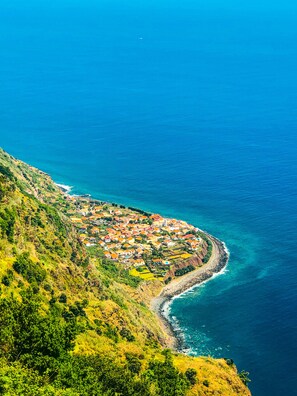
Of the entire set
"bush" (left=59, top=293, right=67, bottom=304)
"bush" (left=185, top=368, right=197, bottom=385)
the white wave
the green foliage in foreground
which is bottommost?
the green foliage in foreground

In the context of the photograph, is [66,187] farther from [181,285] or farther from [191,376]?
[191,376]

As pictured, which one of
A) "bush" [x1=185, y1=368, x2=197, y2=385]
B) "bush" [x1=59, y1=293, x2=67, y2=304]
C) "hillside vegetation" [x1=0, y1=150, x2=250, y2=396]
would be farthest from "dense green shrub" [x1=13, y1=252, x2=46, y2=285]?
"bush" [x1=185, y1=368, x2=197, y2=385]

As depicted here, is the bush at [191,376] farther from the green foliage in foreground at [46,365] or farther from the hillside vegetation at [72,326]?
the green foliage in foreground at [46,365]

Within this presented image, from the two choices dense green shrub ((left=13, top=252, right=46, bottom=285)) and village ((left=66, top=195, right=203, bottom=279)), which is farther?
village ((left=66, top=195, right=203, bottom=279))

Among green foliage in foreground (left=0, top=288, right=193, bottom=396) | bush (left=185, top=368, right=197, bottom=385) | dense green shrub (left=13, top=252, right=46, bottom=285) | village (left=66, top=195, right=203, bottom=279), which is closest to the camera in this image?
green foliage in foreground (left=0, top=288, right=193, bottom=396)

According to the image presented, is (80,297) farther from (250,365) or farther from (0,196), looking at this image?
(250,365)

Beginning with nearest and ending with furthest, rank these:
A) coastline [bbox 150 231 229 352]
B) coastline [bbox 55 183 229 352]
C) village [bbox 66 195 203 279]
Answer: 1. coastline [bbox 55 183 229 352]
2. coastline [bbox 150 231 229 352]
3. village [bbox 66 195 203 279]

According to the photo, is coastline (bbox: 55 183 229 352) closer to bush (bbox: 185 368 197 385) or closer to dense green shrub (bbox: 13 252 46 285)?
bush (bbox: 185 368 197 385)
